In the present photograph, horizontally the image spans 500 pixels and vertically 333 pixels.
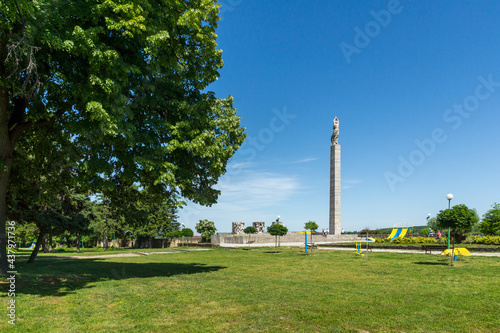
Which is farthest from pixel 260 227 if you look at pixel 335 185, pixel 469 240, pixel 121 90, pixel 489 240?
pixel 121 90

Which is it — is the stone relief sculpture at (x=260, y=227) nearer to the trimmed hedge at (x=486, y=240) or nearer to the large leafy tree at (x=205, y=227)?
the large leafy tree at (x=205, y=227)

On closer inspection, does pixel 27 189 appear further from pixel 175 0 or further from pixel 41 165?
pixel 175 0

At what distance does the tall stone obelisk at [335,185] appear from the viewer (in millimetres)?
53406

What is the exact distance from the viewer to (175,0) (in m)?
11.7

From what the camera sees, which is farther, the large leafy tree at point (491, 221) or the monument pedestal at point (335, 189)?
the monument pedestal at point (335, 189)

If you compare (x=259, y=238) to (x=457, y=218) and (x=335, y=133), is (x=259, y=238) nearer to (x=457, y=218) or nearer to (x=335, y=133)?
(x=335, y=133)

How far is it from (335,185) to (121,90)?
4612 cm

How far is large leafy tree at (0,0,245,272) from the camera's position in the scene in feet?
31.2

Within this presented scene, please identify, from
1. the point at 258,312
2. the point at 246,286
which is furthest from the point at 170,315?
the point at 246,286

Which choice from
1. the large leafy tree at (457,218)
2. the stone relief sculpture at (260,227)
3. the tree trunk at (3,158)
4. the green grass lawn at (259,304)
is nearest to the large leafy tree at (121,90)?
the tree trunk at (3,158)

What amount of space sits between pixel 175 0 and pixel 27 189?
11.0 meters

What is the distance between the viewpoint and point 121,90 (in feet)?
37.8

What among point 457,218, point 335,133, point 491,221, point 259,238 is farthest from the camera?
point 335,133

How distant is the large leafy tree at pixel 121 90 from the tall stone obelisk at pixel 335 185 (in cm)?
4129
